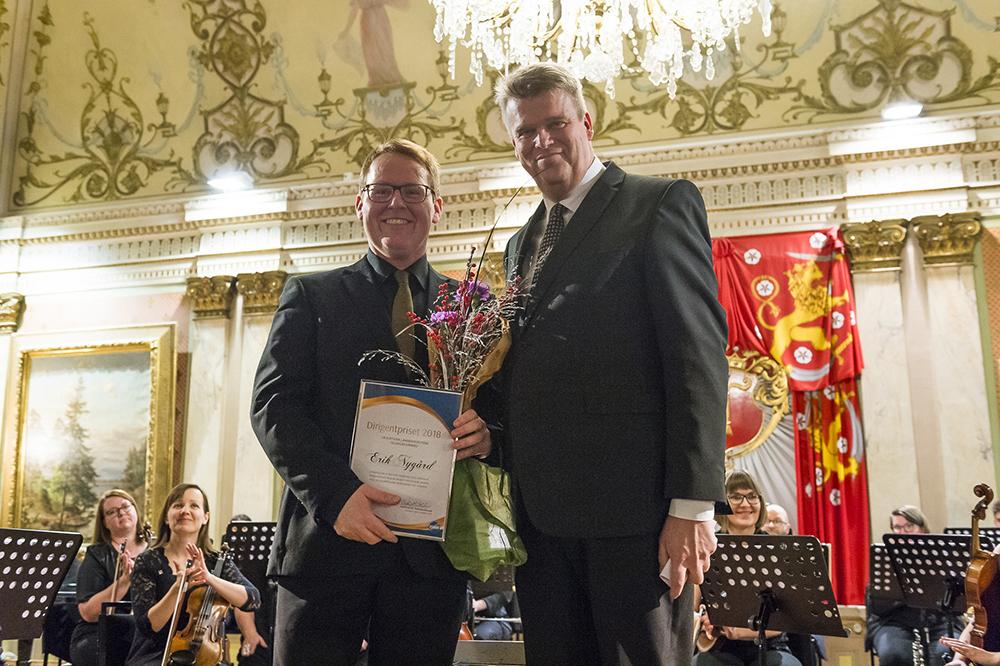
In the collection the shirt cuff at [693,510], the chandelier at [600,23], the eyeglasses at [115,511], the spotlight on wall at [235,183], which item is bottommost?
the eyeglasses at [115,511]

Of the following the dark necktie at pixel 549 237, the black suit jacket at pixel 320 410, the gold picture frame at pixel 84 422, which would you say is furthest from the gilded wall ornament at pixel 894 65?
the black suit jacket at pixel 320 410

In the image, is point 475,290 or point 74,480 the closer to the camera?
point 475,290

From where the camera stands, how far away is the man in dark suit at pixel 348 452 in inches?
86.8

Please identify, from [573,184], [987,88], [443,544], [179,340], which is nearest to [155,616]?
[443,544]

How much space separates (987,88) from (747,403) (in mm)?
3321

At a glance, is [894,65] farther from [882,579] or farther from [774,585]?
[774,585]

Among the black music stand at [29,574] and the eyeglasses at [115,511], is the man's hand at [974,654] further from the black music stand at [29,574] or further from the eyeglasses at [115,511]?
the eyeglasses at [115,511]

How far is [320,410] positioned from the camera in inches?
95.2

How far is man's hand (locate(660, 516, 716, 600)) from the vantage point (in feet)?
6.32

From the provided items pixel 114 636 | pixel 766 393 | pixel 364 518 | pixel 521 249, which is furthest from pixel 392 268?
pixel 766 393

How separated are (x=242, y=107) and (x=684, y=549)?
356 inches

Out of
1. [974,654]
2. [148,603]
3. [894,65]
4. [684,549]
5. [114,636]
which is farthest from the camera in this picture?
[894,65]

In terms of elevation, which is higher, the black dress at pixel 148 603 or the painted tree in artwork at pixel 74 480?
the painted tree in artwork at pixel 74 480

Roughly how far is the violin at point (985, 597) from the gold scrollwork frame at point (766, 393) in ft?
11.5
